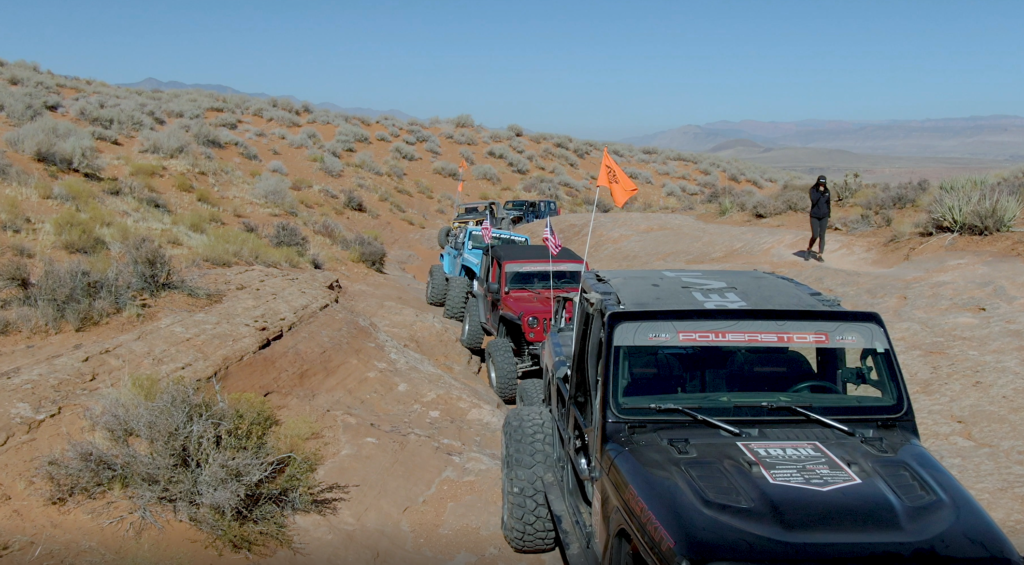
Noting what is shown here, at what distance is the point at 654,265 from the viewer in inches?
671

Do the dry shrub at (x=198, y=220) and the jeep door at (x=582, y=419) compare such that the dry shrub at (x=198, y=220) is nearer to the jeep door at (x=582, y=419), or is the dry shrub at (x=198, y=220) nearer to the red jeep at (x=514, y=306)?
the red jeep at (x=514, y=306)

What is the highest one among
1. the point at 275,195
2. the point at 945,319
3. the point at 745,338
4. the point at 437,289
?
the point at 745,338

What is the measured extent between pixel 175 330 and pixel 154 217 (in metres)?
8.53

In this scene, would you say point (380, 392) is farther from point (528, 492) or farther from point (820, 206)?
point (820, 206)

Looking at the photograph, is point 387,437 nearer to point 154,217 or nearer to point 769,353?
point 769,353

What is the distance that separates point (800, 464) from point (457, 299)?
32.2 feet

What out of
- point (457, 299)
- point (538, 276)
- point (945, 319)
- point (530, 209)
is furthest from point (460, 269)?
point (530, 209)

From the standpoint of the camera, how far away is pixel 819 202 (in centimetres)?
1366

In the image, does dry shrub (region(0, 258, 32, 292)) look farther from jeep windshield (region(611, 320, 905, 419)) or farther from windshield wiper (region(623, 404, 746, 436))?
windshield wiper (region(623, 404, 746, 436))

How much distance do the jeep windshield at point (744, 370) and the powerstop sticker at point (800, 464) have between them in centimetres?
Answer: 23

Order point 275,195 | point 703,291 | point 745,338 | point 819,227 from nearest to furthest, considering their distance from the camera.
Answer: point 745,338, point 703,291, point 819,227, point 275,195

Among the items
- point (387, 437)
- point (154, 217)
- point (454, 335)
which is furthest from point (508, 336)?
point (154, 217)

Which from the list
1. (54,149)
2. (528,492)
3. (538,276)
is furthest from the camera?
(54,149)

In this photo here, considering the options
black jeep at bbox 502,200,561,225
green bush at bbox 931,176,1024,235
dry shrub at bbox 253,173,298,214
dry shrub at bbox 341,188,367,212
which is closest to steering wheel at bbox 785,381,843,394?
green bush at bbox 931,176,1024,235
